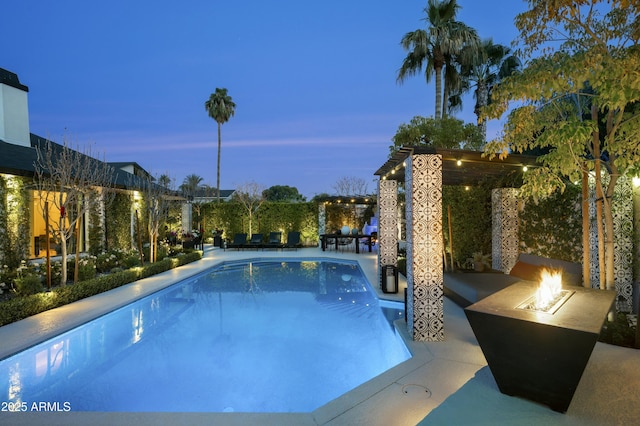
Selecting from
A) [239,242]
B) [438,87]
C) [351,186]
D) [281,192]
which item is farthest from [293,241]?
[281,192]

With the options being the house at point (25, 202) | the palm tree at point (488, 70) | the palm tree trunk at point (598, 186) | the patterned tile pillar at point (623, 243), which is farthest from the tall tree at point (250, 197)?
the palm tree trunk at point (598, 186)

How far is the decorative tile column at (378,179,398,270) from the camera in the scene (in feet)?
28.4

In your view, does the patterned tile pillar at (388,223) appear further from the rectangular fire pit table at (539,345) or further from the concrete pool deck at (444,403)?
the rectangular fire pit table at (539,345)

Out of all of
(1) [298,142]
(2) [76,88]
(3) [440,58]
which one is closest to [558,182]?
(3) [440,58]

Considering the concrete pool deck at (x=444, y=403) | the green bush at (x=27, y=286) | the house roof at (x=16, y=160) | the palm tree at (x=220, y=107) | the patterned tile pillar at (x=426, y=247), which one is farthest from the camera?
the palm tree at (x=220, y=107)

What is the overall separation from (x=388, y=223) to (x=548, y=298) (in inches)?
195

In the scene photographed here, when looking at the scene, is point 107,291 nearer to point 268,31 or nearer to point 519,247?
point 519,247

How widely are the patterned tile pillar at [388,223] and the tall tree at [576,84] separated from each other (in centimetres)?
360

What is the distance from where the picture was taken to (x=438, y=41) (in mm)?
18188

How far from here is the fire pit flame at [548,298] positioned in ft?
11.2

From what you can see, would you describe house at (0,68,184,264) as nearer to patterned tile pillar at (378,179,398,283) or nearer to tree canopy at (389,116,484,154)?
patterned tile pillar at (378,179,398,283)

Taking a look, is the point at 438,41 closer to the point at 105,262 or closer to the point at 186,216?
the point at 186,216

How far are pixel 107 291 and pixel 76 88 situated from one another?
217 feet

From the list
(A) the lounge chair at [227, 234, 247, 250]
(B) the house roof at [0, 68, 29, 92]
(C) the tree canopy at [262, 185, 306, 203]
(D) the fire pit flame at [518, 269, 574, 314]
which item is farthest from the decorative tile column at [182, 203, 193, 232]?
(C) the tree canopy at [262, 185, 306, 203]
